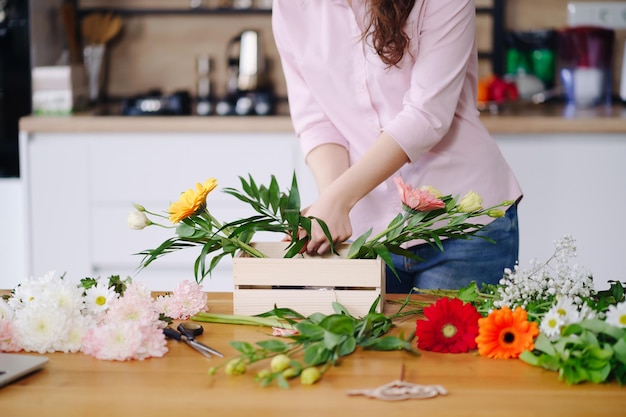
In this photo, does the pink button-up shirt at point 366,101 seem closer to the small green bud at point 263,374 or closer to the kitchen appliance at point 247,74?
the small green bud at point 263,374

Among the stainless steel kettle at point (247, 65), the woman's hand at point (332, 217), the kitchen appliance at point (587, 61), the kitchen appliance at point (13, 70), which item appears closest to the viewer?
the woman's hand at point (332, 217)

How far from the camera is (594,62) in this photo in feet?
9.14

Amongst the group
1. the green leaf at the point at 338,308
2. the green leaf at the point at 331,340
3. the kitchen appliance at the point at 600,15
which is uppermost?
the kitchen appliance at the point at 600,15

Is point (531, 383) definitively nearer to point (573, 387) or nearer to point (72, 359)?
point (573, 387)

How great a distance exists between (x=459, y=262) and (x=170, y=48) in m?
1.86

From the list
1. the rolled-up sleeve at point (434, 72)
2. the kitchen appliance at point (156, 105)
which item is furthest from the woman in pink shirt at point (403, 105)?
the kitchen appliance at point (156, 105)

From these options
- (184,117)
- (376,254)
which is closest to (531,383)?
(376,254)

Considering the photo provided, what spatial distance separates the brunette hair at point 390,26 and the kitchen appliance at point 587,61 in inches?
58.3

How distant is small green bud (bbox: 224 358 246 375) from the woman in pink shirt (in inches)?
22.5

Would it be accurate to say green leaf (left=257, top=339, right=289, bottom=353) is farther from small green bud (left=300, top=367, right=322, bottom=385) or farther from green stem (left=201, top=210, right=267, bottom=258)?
green stem (left=201, top=210, right=267, bottom=258)

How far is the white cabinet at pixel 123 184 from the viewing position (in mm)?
2533

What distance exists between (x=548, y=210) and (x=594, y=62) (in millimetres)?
609

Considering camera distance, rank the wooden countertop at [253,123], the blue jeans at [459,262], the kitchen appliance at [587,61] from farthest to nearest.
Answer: the kitchen appliance at [587,61]
the wooden countertop at [253,123]
the blue jeans at [459,262]

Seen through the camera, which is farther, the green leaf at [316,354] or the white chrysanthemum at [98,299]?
the white chrysanthemum at [98,299]
